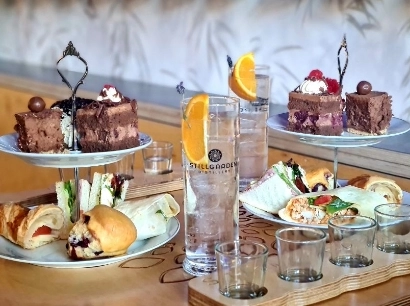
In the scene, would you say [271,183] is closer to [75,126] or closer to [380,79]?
[75,126]

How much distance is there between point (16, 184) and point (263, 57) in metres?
1.14

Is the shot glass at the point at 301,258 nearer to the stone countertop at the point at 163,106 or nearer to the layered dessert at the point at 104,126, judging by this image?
the layered dessert at the point at 104,126

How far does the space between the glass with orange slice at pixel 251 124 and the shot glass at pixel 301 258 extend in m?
0.55

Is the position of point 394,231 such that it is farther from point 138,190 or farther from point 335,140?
point 138,190

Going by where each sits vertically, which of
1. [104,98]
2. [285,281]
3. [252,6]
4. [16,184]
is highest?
[252,6]

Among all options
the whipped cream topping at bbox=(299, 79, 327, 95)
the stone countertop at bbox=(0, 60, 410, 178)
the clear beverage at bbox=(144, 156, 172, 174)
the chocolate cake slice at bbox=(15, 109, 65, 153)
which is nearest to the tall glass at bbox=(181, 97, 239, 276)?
the chocolate cake slice at bbox=(15, 109, 65, 153)

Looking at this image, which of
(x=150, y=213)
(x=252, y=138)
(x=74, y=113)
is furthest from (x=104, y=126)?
(x=252, y=138)

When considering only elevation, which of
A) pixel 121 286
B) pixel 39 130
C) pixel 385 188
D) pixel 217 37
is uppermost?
pixel 217 37

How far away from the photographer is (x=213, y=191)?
106cm

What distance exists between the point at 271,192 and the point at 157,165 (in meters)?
0.47

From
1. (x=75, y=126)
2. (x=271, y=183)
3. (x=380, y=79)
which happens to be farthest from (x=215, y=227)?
(x=380, y=79)

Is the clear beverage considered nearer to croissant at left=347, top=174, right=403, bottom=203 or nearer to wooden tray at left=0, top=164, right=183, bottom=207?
wooden tray at left=0, top=164, right=183, bottom=207

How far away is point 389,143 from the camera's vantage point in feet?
7.14

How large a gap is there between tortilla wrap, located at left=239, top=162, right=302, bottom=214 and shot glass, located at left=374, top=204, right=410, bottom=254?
23 cm
